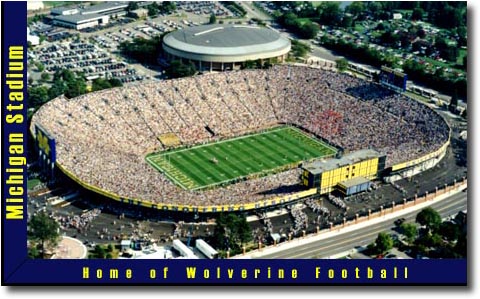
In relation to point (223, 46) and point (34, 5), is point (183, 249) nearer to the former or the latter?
point (223, 46)

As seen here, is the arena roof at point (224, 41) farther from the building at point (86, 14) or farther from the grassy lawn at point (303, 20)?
the building at point (86, 14)

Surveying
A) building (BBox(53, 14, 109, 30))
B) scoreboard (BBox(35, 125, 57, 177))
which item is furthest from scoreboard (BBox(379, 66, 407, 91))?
building (BBox(53, 14, 109, 30))

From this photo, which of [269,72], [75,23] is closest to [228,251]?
[269,72]

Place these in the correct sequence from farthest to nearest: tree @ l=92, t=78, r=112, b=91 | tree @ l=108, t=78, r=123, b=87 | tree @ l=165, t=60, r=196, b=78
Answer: tree @ l=165, t=60, r=196, b=78
tree @ l=108, t=78, r=123, b=87
tree @ l=92, t=78, r=112, b=91

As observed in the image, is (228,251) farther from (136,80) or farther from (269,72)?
(136,80)

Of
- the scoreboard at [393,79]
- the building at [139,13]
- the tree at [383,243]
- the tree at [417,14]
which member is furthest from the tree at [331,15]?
the tree at [383,243]

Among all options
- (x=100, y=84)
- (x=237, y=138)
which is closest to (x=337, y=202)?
(x=237, y=138)

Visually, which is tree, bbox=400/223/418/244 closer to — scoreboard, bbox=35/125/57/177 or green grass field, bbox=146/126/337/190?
green grass field, bbox=146/126/337/190
